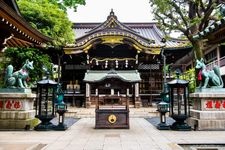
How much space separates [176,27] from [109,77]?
22.0 feet

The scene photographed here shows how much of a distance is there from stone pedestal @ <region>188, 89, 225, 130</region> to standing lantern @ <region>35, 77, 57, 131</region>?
258 inches

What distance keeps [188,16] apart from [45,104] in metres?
10.8

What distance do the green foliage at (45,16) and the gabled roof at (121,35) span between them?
3.42m

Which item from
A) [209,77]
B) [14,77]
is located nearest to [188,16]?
[209,77]

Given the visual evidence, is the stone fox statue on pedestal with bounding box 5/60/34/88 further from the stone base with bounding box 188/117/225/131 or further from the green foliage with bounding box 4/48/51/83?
the stone base with bounding box 188/117/225/131

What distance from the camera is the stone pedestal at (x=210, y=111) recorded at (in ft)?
41.3

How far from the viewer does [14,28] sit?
9070 millimetres

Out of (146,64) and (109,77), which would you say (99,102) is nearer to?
(109,77)

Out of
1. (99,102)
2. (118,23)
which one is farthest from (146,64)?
(99,102)

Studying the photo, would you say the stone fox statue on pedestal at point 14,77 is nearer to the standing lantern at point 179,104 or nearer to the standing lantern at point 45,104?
the standing lantern at point 45,104

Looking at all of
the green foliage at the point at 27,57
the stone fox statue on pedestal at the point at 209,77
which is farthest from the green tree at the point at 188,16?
the green foliage at the point at 27,57

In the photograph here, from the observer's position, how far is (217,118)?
12688mm

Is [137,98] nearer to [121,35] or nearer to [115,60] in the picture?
[115,60]

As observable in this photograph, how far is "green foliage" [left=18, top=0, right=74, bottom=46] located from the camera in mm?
19109
